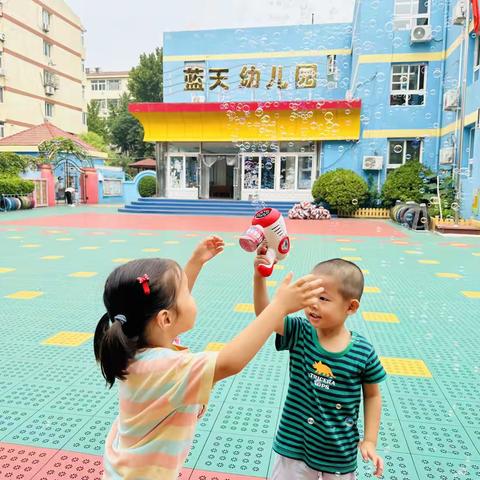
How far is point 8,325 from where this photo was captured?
424 cm

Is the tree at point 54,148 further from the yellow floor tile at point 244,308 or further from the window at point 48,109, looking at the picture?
the yellow floor tile at point 244,308

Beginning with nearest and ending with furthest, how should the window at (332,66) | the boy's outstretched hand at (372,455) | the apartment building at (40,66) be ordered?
the boy's outstretched hand at (372,455)
the window at (332,66)
the apartment building at (40,66)

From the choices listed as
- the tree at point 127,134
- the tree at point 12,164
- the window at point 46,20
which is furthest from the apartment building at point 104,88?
the tree at point 12,164

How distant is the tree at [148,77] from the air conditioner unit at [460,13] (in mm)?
27487

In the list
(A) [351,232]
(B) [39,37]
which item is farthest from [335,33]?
(B) [39,37]

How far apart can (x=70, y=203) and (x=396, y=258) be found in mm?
18771

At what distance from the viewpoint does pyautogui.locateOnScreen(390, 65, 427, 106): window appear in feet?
58.0

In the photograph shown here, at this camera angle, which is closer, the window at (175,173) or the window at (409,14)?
the window at (409,14)

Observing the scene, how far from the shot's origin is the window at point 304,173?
1998cm

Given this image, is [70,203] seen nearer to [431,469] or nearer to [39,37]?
[39,37]

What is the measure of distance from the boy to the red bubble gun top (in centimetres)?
5

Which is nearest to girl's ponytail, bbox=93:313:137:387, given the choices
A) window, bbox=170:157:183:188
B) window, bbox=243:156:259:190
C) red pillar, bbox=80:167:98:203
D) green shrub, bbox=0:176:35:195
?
green shrub, bbox=0:176:35:195

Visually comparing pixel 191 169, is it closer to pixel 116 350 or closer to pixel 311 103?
pixel 311 103

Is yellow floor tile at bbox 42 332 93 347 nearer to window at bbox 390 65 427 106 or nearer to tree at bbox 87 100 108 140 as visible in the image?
window at bbox 390 65 427 106
